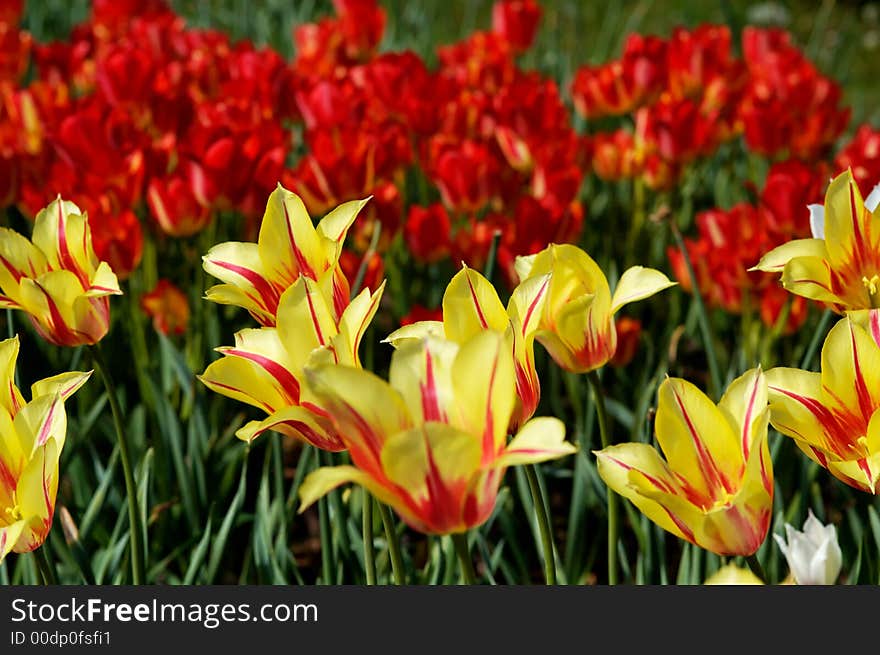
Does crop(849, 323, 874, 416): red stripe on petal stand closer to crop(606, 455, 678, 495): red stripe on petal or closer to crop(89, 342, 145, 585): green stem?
crop(606, 455, 678, 495): red stripe on petal

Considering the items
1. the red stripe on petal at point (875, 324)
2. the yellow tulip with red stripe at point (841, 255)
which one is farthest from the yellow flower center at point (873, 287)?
the red stripe on petal at point (875, 324)

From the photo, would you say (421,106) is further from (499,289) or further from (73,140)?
(73,140)

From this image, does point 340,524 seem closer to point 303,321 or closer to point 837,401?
point 303,321

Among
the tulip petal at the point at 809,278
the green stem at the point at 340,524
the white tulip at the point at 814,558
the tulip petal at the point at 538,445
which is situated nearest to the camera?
the tulip petal at the point at 538,445

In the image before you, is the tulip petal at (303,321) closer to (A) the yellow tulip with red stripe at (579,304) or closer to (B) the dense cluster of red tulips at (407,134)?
(A) the yellow tulip with red stripe at (579,304)

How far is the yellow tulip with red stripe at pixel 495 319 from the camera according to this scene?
87cm

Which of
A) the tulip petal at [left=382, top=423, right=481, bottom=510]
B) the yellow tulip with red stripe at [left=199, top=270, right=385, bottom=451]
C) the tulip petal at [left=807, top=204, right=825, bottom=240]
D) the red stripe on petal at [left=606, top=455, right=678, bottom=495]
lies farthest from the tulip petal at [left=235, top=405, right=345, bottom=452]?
the tulip petal at [left=807, top=204, right=825, bottom=240]

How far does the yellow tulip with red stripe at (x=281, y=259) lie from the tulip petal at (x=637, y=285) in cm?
24

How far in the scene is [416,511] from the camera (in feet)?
2.45

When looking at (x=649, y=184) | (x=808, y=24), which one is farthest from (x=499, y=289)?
(x=808, y=24)

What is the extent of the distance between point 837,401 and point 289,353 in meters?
0.43

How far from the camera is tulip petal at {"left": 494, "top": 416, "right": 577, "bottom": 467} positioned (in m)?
0.71

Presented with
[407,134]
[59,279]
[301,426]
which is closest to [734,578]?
[301,426]

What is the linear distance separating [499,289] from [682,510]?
1.07m
